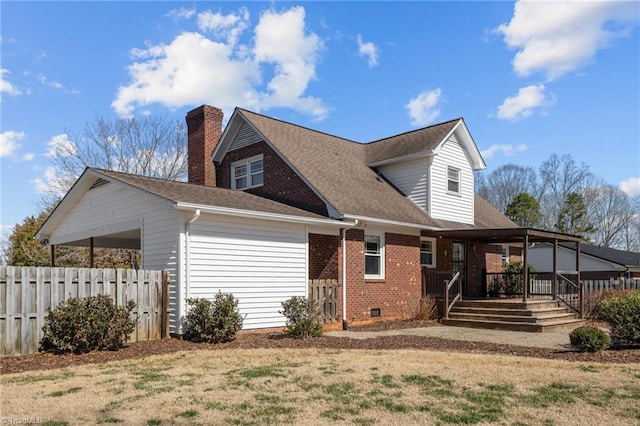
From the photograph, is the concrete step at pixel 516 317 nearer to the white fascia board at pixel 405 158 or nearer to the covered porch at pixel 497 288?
the covered porch at pixel 497 288

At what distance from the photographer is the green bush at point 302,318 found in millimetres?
12555

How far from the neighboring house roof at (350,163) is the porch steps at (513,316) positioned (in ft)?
9.97

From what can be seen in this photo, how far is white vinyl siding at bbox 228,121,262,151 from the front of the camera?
62.8ft

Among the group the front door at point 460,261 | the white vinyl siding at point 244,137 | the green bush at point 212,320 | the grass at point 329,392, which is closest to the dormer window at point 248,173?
the white vinyl siding at point 244,137

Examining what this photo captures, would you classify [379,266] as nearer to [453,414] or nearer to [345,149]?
[345,149]

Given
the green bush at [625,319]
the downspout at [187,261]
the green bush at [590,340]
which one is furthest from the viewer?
the downspout at [187,261]

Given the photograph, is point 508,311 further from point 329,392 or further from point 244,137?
point 244,137

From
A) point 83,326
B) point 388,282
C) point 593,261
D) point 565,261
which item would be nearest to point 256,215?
point 83,326

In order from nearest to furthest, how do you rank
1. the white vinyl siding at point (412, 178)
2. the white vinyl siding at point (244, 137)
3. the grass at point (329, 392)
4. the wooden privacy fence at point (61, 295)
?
the grass at point (329, 392)
the wooden privacy fence at point (61, 295)
the white vinyl siding at point (244, 137)
the white vinyl siding at point (412, 178)

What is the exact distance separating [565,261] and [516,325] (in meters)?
24.4

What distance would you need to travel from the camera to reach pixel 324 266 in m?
16.1

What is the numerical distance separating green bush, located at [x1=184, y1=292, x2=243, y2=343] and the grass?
6.42 ft

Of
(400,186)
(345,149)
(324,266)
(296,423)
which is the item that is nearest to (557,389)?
(296,423)

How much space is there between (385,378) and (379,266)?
923 cm
